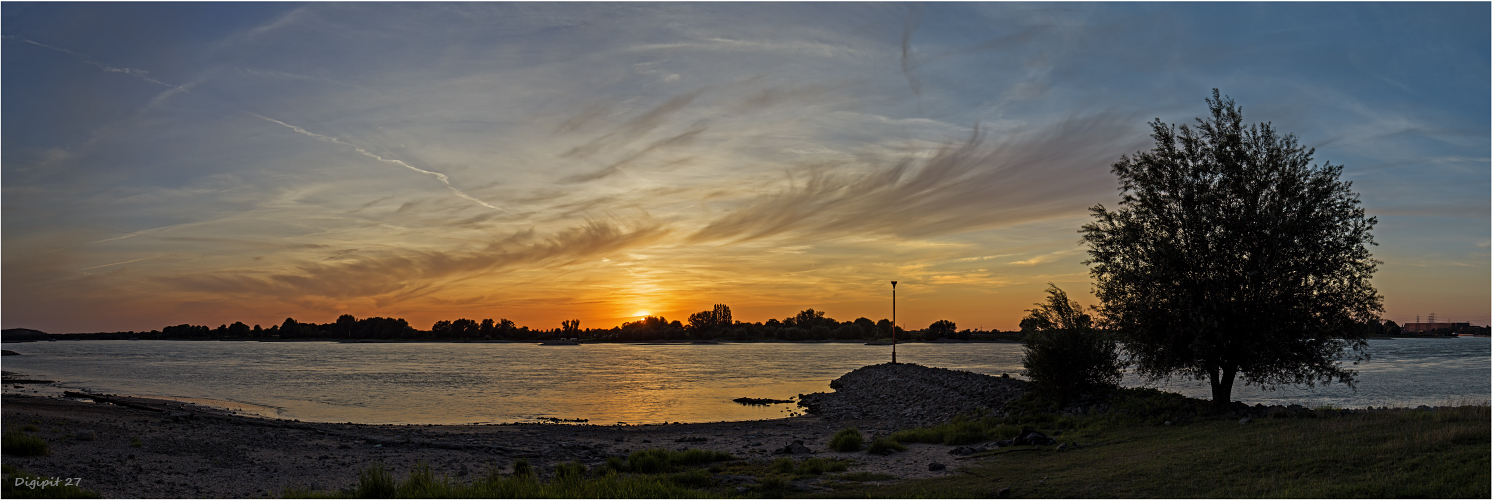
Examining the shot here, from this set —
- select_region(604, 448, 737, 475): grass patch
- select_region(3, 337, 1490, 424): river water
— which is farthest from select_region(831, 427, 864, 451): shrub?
select_region(3, 337, 1490, 424): river water

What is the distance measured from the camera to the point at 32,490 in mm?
12555

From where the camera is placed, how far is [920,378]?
1790 inches

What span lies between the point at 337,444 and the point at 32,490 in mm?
10609

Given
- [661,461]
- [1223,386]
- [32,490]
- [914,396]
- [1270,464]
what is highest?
[1223,386]

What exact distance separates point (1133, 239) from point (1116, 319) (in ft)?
8.77

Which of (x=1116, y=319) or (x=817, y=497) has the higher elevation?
(x=1116, y=319)

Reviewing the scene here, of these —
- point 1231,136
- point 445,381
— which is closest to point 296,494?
point 1231,136

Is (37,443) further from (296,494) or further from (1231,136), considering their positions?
(1231,136)

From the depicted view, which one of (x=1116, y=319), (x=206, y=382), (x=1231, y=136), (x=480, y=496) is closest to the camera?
(x=480, y=496)

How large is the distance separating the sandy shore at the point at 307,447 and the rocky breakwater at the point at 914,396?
2.91 m

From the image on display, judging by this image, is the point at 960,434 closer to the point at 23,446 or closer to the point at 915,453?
the point at 915,453

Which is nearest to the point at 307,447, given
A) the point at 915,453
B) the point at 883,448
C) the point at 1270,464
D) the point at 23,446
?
the point at 23,446

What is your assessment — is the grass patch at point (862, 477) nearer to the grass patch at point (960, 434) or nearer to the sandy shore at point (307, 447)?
the sandy shore at point (307, 447)

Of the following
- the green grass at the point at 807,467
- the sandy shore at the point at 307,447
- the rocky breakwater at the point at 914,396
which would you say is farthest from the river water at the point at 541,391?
the green grass at the point at 807,467
